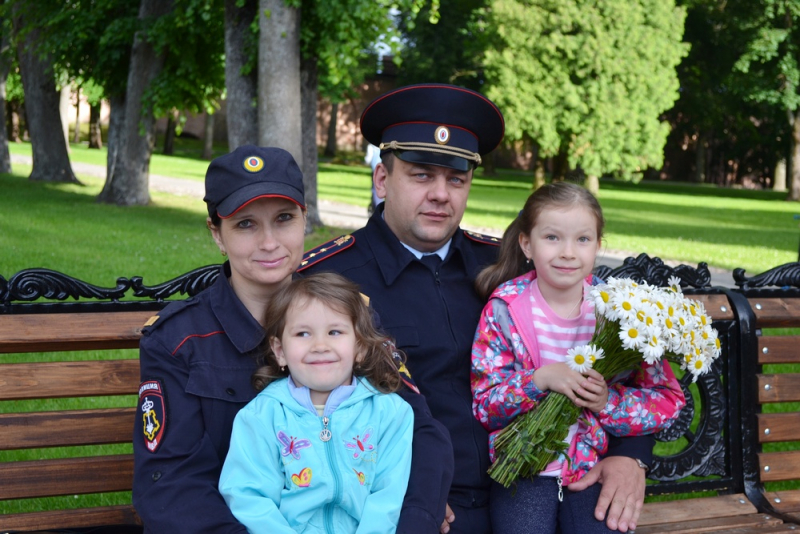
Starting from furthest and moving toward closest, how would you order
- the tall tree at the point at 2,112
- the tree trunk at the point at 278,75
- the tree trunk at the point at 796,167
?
1. the tree trunk at the point at 796,167
2. the tall tree at the point at 2,112
3. the tree trunk at the point at 278,75

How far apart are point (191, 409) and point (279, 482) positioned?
35cm

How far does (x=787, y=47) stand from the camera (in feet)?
125

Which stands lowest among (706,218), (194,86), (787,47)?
(706,218)

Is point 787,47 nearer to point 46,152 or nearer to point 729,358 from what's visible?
point 46,152

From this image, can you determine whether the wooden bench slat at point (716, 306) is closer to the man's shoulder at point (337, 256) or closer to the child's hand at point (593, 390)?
the child's hand at point (593, 390)

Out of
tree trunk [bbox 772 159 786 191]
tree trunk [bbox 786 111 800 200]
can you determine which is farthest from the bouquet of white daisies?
tree trunk [bbox 772 159 786 191]

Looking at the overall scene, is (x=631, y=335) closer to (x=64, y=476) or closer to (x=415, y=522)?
(x=415, y=522)

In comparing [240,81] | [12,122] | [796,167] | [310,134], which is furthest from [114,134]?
[12,122]

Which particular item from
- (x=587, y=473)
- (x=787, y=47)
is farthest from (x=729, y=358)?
(x=787, y=47)

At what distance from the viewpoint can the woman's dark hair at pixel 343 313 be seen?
280 cm

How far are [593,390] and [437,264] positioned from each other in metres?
0.87

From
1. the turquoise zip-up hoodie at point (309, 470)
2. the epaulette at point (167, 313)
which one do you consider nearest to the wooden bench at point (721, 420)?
the turquoise zip-up hoodie at point (309, 470)

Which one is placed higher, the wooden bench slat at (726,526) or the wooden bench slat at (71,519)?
the wooden bench slat at (71,519)

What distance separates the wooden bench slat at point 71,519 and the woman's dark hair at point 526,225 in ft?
5.16
